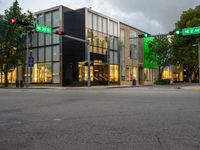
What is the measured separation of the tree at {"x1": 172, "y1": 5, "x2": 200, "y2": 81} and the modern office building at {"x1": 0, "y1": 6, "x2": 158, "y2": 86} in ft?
33.7

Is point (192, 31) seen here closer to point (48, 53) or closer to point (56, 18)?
point (56, 18)

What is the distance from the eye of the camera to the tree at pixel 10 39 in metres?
41.5

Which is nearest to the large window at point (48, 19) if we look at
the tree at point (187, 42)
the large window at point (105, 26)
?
the large window at point (105, 26)

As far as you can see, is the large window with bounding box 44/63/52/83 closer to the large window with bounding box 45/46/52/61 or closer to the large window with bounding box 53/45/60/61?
the large window with bounding box 45/46/52/61

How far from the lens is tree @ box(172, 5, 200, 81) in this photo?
162ft

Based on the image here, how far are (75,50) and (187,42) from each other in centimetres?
2062

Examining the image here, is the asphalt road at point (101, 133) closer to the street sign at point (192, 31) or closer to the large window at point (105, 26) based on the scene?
the street sign at point (192, 31)

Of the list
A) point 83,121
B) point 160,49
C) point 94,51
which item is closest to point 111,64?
point 94,51

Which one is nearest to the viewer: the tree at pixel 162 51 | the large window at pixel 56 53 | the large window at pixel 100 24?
the large window at pixel 56 53

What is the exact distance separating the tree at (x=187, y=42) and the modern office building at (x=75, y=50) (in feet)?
33.7

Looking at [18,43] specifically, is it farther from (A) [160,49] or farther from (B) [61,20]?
(A) [160,49]

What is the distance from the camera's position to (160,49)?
174 ft

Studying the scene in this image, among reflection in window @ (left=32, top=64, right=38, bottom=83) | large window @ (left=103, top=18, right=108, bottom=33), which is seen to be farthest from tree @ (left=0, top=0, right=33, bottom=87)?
large window @ (left=103, top=18, right=108, bottom=33)

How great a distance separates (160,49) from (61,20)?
20188mm
